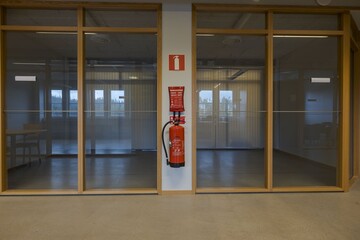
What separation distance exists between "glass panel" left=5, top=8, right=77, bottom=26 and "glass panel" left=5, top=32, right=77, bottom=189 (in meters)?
0.26

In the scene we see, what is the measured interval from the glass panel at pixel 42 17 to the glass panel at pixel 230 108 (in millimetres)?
2267

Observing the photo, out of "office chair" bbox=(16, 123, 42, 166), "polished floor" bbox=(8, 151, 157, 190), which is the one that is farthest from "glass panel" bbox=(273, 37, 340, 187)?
"office chair" bbox=(16, 123, 42, 166)

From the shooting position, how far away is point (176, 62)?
12.5 ft

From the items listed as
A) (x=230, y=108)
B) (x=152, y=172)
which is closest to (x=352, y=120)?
(x=230, y=108)

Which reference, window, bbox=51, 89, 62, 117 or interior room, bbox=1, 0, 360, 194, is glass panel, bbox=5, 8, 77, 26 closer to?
interior room, bbox=1, 0, 360, 194

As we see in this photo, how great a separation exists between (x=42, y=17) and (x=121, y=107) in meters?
2.42

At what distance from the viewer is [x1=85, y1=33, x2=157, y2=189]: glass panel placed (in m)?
5.06

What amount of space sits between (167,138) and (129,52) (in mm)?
2530

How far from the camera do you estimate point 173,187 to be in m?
3.86

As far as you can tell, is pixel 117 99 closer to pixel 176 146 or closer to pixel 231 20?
pixel 176 146

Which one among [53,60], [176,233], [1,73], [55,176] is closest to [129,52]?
[53,60]

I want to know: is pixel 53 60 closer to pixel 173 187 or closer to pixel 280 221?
pixel 173 187

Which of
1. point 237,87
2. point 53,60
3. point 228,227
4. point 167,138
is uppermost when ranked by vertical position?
point 53,60

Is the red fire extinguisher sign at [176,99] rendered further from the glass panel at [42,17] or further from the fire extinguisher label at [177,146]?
the glass panel at [42,17]
